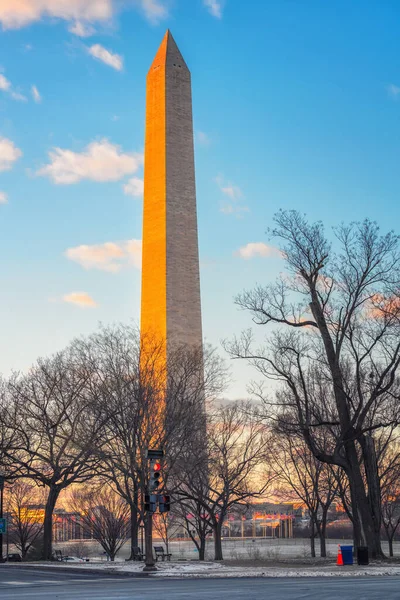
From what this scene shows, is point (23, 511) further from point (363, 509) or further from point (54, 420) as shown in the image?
point (363, 509)

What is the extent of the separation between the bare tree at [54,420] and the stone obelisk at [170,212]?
57.6ft

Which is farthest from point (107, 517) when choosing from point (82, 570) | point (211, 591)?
point (211, 591)

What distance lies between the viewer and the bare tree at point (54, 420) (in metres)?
41.9

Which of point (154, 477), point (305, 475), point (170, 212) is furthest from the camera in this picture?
point (170, 212)

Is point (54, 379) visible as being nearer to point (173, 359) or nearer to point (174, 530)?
point (173, 359)

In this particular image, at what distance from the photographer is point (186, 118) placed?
221ft

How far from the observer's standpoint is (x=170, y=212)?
65.2 metres

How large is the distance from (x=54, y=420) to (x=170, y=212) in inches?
1005

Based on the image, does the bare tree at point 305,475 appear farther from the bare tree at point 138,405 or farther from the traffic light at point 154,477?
the traffic light at point 154,477

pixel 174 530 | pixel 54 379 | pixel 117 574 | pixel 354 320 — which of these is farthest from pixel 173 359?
pixel 174 530

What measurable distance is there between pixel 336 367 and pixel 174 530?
45.5 m

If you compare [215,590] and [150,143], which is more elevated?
[150,143]

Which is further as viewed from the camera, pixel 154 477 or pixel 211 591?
pixel 154 477

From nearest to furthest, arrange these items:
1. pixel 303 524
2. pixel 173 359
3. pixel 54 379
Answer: pixel 54 379 → pixel 173 359 → pixel 303 524
